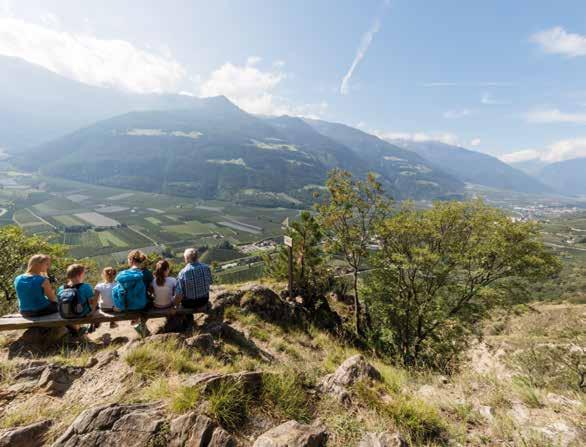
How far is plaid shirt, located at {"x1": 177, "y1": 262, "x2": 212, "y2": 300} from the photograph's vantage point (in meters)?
6.82

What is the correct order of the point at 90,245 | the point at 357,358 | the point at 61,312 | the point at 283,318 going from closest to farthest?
the point at 357,358 → the point at 61,312 → the point at 283,318 → the point at 90,245

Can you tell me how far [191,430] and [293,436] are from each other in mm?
1186

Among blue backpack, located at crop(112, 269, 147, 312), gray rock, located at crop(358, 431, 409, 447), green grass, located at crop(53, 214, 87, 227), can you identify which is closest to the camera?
gray rock, located at crop(358, 431, 409, 447)

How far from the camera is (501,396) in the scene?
429 cm

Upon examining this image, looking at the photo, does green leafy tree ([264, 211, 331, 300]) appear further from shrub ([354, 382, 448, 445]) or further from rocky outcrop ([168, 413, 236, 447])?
rocky outcrop ([168, 413, 236, 447])

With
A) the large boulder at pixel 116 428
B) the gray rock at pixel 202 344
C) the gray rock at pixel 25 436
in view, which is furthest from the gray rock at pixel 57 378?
the gray rock at pixel 202 344

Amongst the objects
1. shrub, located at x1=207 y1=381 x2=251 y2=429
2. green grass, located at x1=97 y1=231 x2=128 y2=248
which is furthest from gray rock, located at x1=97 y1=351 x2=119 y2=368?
green grass, located at x1=97 y1=231 x2=128 y2=248

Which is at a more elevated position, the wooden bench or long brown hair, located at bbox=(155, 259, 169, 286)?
long brown hair, located at bbox=(155, 259, 169, 286)

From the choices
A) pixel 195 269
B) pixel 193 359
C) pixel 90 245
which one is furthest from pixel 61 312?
pixel 90 245

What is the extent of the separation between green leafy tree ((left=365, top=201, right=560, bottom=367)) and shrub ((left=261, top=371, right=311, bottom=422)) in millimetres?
9836

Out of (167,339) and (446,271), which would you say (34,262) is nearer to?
(167,339)

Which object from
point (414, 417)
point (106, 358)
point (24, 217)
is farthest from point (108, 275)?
point (24, 217)

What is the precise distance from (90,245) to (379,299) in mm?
97070

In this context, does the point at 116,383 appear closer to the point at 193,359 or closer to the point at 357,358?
the point at 193,359
